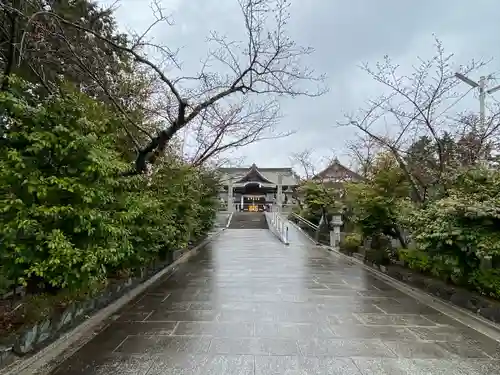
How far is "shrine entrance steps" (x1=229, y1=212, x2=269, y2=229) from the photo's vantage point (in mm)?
29634

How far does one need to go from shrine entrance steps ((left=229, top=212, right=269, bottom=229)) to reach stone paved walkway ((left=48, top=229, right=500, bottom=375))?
21472 millimetres

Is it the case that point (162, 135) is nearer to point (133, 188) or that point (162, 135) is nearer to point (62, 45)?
point (133, 188)

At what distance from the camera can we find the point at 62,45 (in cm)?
672

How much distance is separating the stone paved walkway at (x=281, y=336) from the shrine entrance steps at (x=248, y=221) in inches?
845

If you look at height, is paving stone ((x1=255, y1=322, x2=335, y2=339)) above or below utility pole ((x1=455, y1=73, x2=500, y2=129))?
below

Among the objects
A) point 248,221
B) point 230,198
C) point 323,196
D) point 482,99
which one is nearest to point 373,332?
point 482,99

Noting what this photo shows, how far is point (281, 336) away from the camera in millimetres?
4617

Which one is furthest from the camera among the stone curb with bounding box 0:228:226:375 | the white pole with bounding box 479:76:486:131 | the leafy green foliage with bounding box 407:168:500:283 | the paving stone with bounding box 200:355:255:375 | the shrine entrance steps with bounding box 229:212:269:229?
the shrine entrance steps with bounding box 229:212:269:229

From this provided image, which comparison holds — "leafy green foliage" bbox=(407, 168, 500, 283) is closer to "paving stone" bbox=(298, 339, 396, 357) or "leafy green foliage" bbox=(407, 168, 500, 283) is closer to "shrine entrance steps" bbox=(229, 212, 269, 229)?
"paving stone" bbox=(298, 339, 396, 357)

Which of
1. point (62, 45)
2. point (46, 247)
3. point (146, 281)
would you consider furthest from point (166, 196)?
point (46, 247)

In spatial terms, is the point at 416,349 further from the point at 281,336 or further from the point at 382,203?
the point at 382,203

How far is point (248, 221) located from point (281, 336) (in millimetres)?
27625

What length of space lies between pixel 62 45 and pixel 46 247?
406cm

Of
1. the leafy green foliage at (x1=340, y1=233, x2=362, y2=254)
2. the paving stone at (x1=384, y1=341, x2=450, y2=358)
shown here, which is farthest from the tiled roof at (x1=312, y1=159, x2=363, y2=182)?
the paving stone at (x1=384, y1=341, x2=450, y2=358)
